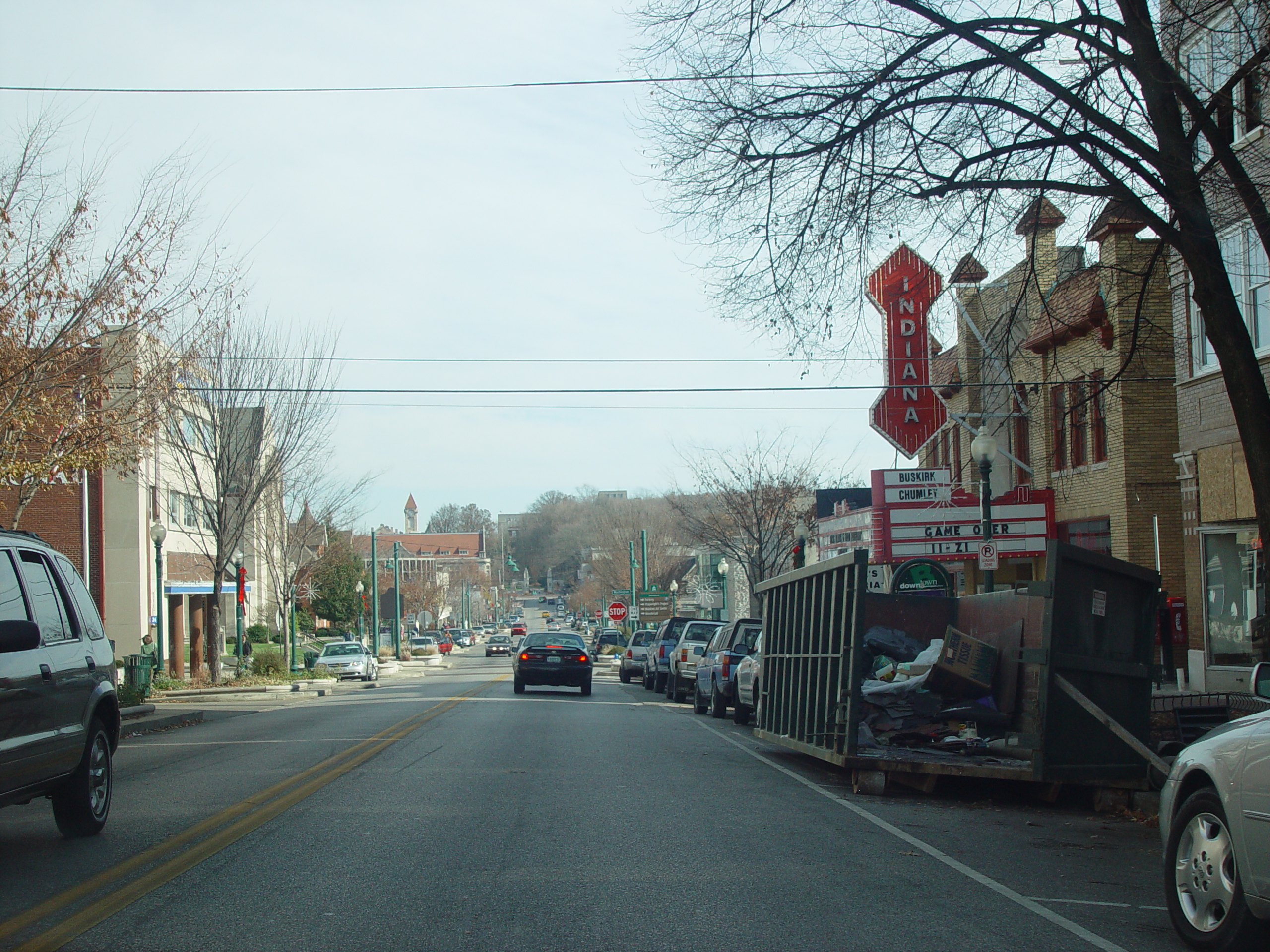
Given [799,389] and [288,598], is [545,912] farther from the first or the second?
[288,598]

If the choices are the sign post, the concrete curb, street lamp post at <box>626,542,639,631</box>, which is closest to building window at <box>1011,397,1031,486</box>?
the sign post

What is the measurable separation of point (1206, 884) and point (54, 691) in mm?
6923

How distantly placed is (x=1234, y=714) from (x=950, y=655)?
2.54m

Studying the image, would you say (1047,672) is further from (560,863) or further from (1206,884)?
(560,863)

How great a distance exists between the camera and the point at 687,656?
25969 millimetres

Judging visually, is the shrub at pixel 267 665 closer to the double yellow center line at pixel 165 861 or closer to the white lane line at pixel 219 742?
the white lane line at pixel 219 742

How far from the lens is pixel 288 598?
123 ft

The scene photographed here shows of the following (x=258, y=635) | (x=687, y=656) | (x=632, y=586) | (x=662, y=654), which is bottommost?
(x=258, y=635)

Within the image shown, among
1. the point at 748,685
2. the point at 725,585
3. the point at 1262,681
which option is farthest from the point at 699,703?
the point at 725,585

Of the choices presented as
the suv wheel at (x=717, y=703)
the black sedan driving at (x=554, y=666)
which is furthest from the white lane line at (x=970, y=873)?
the black sedan driving at (x=554, y=666)

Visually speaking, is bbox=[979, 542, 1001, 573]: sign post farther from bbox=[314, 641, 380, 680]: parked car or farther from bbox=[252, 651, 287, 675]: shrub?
bbox=[314, 641, 380, 680]: parked car

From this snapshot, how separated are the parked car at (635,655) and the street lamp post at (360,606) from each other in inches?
845

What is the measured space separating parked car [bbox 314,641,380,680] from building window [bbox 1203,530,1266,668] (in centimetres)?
2820

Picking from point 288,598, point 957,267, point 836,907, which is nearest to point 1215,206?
point 957,267
